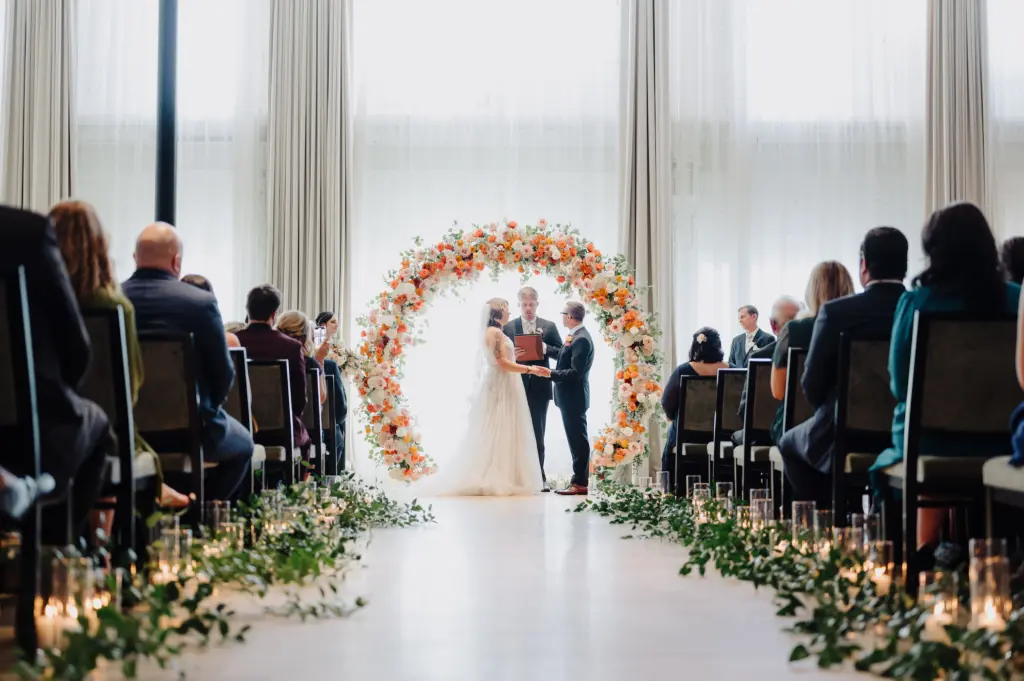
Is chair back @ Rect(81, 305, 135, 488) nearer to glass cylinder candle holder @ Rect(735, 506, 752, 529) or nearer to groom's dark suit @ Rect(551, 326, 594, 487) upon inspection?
glass cylinder candle holder @ Rect(735, 506, 752, 529)

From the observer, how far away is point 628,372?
9125mm

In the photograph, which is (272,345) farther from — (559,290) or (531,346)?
(531,346)

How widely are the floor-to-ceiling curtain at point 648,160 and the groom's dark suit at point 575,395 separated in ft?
4.81

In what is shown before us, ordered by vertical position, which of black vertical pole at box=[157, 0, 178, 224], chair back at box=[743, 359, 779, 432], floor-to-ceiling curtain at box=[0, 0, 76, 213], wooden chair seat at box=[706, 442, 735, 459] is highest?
floor-to-ceiling curtain at box=[0, 0, 76, 213]

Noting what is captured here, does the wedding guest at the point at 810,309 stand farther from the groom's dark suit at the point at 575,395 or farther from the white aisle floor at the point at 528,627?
the groom's dark suit at the point at 575,395

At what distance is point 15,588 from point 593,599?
1.83 metres

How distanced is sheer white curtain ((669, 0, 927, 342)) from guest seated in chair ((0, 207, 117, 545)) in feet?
27.6

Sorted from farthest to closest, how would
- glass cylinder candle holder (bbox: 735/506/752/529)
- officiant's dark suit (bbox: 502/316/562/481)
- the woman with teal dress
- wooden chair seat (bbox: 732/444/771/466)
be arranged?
officiant's dark suit (bbox: 502/316/562/481)
wooden chair seat (bbox: 732/444/771/466)
glass cylinder candle holder (bbox: 735/506/752/529)
the woman with teal dress

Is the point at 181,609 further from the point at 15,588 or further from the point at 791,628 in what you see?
the point at 791,628

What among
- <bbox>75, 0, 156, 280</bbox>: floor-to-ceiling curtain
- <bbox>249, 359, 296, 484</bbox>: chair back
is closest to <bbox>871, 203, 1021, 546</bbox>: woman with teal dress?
<bbox>249, 359, 296, 484</bbox>: chair back

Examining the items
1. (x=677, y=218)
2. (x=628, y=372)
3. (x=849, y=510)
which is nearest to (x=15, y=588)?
(x=849, y=510)

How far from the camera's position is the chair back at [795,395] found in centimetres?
495

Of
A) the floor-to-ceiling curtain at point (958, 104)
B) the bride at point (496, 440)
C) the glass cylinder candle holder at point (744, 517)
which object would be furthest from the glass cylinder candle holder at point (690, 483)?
the floor-to-ceiling curtain at point (958, 104)

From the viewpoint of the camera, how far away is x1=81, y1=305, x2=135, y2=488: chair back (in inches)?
135
